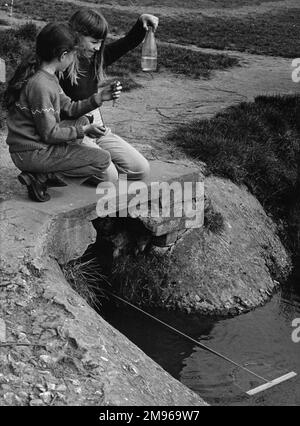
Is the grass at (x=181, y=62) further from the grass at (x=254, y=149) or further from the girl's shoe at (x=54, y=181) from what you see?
the girl's shoe at (x=54, y=181)

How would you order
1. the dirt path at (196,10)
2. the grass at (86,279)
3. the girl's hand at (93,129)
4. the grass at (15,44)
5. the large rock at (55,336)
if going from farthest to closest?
the dirt path at (196,10) → the grass at (15,44) → the grass at (86,279) → the girl's hand at (93,129) → the large rock at (55,336)

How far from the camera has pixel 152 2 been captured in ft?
57.5

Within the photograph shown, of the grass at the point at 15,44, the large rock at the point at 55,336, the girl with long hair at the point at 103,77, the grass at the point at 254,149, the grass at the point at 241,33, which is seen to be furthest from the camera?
the grass at the point at 241,33

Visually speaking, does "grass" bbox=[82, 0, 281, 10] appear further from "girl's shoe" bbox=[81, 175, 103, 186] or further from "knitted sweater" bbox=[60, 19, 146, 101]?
"girl's shoe" bbox=[81, 175, 103, 186]

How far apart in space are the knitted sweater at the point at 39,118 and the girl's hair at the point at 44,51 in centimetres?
5

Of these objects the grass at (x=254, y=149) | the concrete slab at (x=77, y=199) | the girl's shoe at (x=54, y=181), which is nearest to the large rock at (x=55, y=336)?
the concrete slab at (x=77, y=199)

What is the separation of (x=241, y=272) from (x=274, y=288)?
382 millimetres

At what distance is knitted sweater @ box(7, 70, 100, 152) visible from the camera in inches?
185

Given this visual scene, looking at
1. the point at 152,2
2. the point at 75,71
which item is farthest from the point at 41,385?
the point at 152,2

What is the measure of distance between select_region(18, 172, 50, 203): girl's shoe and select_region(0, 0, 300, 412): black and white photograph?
1 cm

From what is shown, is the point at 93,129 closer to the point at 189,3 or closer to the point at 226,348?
the point at 226,348

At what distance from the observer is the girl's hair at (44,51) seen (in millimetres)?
4711

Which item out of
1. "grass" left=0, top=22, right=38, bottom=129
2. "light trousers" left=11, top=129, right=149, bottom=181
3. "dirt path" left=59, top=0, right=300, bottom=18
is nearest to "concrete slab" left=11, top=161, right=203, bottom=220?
"light trousers" left=11, top=129, right=149, bottom=181
